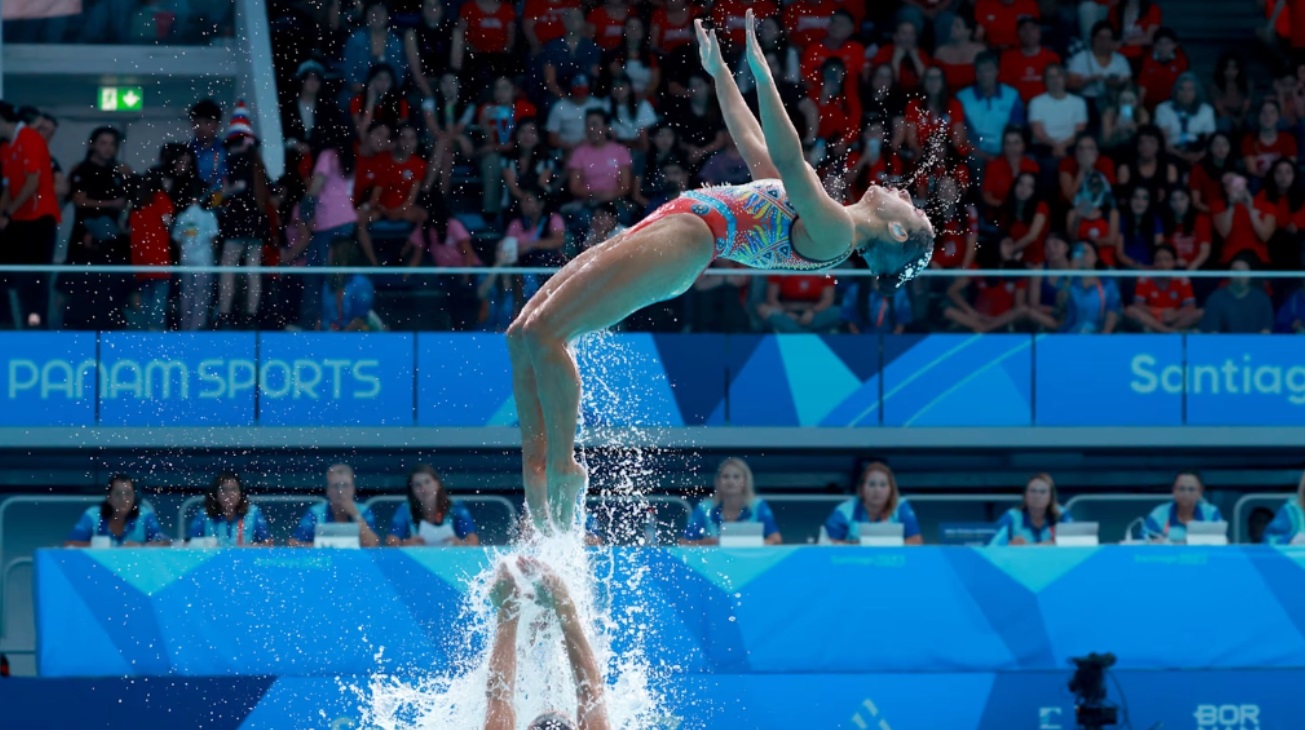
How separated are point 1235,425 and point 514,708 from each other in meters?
7.19

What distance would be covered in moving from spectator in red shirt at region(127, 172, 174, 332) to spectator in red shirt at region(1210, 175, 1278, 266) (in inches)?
286

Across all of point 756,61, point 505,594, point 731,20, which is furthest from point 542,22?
point 505,594

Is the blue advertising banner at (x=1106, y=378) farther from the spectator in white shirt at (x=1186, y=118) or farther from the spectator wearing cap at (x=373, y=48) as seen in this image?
the spectator wearing cap at (x=373, y=48)

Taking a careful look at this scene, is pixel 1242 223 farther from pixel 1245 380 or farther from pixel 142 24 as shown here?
pixel 142 24

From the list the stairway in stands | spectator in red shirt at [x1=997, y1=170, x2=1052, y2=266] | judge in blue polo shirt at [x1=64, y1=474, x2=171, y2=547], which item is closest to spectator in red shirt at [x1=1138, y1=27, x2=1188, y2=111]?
the stairway in stands

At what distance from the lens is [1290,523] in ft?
35.7

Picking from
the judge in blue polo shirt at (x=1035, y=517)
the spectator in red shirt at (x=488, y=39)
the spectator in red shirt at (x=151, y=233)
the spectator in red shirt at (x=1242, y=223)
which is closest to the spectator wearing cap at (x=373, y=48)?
the spectator in red shirt at (x=488, y=39)

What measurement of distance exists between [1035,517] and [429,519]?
3460 mm

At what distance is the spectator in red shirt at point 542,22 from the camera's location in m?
13.5

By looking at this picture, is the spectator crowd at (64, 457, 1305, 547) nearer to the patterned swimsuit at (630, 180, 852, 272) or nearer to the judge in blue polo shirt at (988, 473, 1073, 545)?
the judge in blue polo shirt at (988, 473, 1073, 545)

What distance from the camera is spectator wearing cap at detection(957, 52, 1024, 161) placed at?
44.5 ft

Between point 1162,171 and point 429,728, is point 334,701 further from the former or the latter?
point 1162,171

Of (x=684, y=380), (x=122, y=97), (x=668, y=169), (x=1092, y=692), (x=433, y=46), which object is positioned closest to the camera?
(x=1092, y=692)

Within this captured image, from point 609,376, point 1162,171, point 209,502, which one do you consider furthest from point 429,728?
point 1162,171
